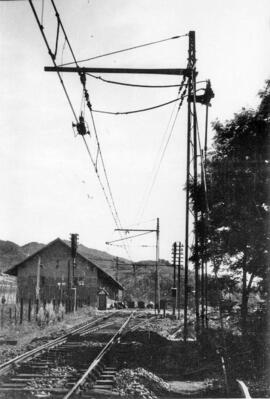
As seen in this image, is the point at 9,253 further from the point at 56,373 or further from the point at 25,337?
the point at 56,373

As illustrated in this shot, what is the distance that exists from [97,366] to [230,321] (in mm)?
10969

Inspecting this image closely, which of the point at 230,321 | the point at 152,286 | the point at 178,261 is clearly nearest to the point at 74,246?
the point at 178,261

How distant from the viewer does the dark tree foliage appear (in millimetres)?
17281

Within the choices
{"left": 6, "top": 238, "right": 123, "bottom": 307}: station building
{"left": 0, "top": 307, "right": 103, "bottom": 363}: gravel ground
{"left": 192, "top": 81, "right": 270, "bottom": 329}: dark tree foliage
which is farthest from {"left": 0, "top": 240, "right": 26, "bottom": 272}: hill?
{"left": 192, "top": 81, "right": 270, "bottom": 329}: dark tree foliage

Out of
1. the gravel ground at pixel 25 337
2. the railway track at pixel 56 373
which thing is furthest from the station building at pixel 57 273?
the railway track at pixel 56 373

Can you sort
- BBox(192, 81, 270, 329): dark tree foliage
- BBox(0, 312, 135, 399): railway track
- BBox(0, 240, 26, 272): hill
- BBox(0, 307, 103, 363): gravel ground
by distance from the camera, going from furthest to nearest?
1. BBox(0, 240, 26, 272): hill
2. BBox(192, 81, 270, 329): dark tree foliage
3. BBox(0, 307, 103, 363): gravel ground
4. BBox(0, 312, 135, 399): railway track

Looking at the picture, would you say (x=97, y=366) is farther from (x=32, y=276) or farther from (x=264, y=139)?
(x=32, y=276)

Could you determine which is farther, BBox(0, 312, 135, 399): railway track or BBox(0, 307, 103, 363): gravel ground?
BBox(0, 307, 103, 363): gravel ground

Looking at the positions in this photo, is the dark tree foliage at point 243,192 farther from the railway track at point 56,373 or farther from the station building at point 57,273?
the station building at point 57,273

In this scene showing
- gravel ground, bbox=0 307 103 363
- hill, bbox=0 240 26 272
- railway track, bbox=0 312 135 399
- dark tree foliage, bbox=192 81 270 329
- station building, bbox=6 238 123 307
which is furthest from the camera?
hill, bbox=0 240 26 272

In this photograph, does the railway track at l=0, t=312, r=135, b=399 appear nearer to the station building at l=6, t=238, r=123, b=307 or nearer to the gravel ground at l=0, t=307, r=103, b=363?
the gravel ground at l=0, t=307, r=103, b=363

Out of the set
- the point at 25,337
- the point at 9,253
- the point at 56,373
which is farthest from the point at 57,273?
the point at 9,253

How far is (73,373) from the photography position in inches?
412

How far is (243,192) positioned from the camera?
17.7m
